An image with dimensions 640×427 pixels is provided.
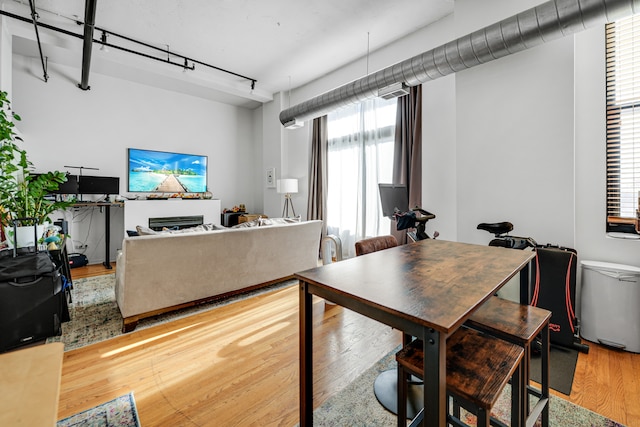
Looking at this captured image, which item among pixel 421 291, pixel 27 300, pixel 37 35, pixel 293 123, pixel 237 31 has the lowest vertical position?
pixel 27 300

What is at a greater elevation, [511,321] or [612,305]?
[511,321]

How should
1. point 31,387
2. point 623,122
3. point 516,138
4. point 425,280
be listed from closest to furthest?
point 31,387, point 425,280, point 623,122, point 516,138

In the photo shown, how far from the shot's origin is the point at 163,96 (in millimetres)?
5578

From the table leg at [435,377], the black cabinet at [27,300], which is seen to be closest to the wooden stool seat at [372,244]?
the table leg at [435,377]

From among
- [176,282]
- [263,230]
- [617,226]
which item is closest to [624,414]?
[617,226]

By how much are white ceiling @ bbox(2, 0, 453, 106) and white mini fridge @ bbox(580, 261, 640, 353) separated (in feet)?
10.1

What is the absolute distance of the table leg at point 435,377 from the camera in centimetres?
76

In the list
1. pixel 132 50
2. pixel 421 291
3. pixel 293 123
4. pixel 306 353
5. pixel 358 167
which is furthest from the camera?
pixel 293 123

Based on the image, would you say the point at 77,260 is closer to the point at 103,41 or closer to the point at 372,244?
the point at 103,41

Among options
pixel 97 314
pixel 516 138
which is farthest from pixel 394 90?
pixel 97 314

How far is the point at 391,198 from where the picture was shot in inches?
107

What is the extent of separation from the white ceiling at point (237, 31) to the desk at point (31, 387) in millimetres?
3620

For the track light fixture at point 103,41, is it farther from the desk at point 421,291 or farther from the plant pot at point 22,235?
the desk at point 421,291

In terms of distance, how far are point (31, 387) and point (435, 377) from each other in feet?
3.46
